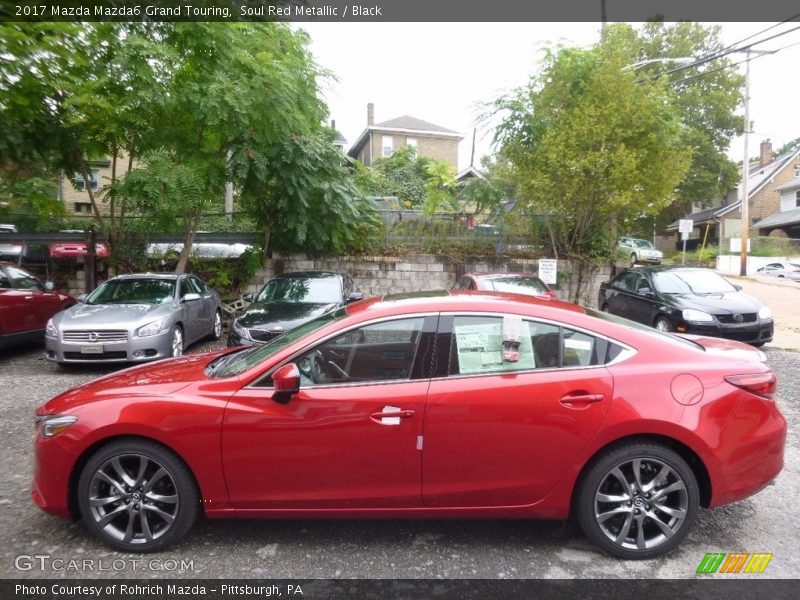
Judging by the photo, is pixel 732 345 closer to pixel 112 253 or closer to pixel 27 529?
pixel 27 529

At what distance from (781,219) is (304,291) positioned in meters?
39.9

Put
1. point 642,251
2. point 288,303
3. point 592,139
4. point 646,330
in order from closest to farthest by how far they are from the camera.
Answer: point 646,330 → point 288,303 → point 592,139 → point 642,251

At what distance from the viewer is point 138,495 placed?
10.3 feet

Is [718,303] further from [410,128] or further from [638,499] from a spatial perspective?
[410,128]

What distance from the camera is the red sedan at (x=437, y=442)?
305 cm

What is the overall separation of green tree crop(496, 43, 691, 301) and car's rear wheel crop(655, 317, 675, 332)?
3032mm

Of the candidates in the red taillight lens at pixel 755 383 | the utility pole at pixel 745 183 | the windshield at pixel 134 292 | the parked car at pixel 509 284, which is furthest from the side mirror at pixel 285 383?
the utility pole at pixel 745 183

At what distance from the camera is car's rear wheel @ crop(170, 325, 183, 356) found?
8.13 meters

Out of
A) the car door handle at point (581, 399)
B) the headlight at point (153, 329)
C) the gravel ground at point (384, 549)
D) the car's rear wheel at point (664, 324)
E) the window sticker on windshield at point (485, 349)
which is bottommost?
the gravel ground at point (384, 549)

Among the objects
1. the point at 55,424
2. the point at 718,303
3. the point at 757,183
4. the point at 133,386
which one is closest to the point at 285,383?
the point at 133,386

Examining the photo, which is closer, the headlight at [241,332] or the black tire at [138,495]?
the black tire at [138,495]

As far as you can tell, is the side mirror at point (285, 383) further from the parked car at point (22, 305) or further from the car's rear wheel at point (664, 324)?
the car's rear wheel at point (664, 324)

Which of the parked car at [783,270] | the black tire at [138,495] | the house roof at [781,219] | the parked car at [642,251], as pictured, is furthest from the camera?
the house roof at [781,219]

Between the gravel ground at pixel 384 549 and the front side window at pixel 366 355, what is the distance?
100cm
